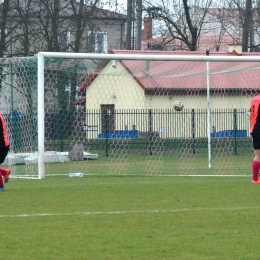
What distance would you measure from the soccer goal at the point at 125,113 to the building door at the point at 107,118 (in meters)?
0.04

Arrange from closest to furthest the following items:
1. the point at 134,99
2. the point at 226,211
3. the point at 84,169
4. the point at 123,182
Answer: the point at 226,211 < the point at 123,182 < the point at 84,169 < the point at 134,99

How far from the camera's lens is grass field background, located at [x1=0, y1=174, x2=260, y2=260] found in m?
6.43

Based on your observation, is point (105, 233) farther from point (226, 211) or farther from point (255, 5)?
point (255, 5)

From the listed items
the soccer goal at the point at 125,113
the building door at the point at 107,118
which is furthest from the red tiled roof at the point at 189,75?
the building door at the point at 107,118

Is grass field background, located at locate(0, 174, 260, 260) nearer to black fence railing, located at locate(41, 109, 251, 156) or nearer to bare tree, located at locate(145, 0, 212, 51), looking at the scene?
black fence railing, located at locate(41, 109, 251, 156)

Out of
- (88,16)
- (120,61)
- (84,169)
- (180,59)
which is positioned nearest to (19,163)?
(84,169)

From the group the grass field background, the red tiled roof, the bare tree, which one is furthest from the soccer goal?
the bare tree

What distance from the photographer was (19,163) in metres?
16.8

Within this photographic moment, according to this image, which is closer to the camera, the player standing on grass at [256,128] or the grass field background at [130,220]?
the grass field background at [130,220]

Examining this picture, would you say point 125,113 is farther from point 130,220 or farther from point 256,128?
point 130,220

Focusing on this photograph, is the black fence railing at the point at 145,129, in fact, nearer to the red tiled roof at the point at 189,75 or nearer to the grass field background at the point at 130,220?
the red tiled roof at the point at 189,75

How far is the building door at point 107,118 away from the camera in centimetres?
2103

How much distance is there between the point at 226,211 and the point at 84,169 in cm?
875

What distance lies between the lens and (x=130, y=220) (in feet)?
27.0
